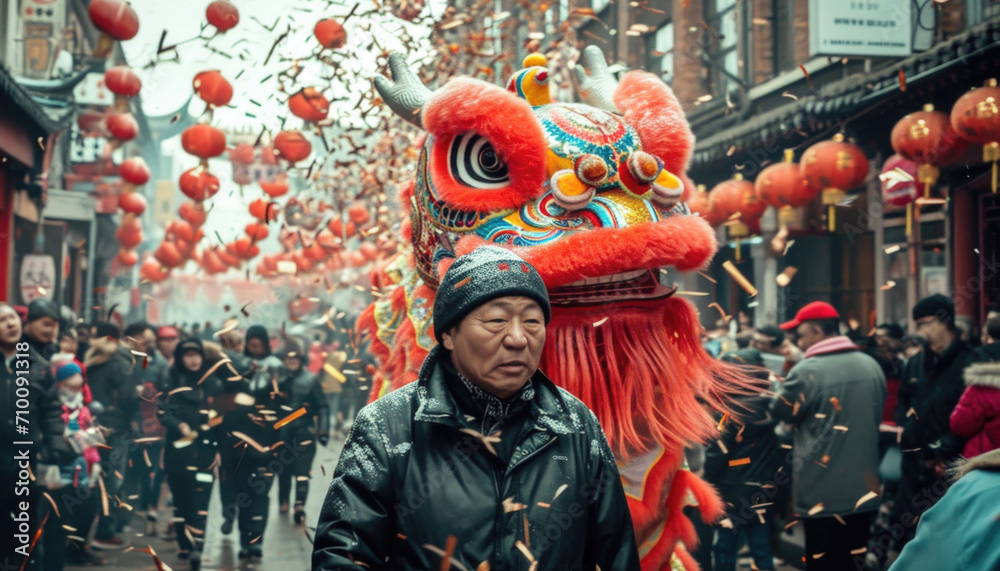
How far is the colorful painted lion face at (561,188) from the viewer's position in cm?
320

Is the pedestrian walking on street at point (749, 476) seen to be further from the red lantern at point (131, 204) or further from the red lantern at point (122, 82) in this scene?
the red lantern at point (131, 204)

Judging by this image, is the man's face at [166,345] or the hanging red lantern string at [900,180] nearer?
the hanging red lantern string at [900,180]

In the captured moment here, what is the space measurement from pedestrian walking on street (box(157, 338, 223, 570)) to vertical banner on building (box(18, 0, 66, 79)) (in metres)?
9.30

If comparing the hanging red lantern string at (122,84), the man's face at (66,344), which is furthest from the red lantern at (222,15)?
the man's face at (66,344)

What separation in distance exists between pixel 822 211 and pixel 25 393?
8803mm

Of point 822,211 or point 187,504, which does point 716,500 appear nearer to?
point 187,504

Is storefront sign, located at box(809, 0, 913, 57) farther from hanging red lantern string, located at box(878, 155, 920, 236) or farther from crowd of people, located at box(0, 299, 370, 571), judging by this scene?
crowd of people, located at box(0, 299, 370, 571)

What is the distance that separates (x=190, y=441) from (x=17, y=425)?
8.18ft

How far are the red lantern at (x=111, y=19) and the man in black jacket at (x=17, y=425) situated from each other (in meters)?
2.11

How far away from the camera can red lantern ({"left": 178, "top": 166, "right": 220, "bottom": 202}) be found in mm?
8117

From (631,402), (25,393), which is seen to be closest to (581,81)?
(631,402)

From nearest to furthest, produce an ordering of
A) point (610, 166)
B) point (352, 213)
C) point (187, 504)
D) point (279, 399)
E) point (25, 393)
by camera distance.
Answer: point (610, 166), point (25, 393), point (187, 504), point (279, 399), point (352, 213)

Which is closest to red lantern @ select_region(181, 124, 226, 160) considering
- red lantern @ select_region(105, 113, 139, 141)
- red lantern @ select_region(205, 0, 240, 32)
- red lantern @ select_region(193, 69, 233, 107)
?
red lantern @ select_region(193, 69, 233, 107)

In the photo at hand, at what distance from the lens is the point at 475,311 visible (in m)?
2.46
